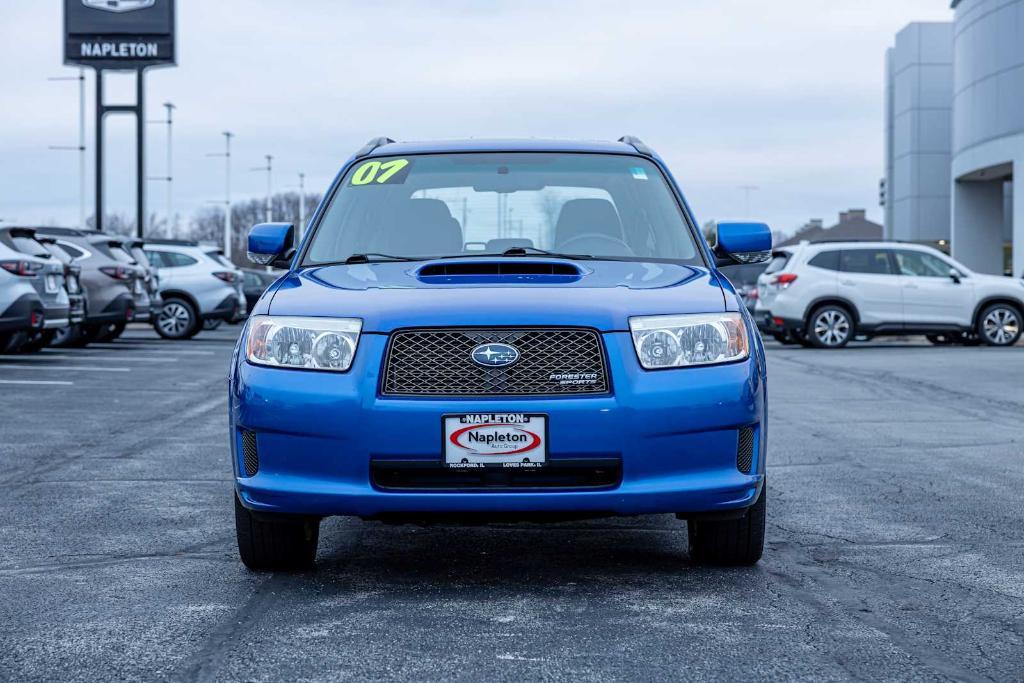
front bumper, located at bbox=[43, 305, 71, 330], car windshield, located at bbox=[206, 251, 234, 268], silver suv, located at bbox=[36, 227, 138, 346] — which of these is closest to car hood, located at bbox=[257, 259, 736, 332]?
front bumper, located at bbox=[43, 305, 71, 330]

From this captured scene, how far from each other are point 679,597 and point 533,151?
93.0 inches

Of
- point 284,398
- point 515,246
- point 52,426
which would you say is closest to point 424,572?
point 284,398

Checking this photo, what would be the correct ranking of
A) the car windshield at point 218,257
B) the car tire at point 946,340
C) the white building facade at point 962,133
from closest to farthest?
the car tire at point 946,340
the car windshield at point 218,257
the white building facade at point 962,133

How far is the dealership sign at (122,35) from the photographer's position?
122 feet

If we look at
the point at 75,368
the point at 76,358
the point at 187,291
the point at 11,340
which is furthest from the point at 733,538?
the point at 187,291

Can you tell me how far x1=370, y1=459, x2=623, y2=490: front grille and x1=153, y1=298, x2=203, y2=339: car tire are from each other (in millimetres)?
20418

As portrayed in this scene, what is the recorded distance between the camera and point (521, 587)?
4.86 m

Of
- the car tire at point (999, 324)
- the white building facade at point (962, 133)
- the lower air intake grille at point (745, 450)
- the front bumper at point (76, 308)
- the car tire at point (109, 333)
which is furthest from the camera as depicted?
the white building facade at point (962, 133)

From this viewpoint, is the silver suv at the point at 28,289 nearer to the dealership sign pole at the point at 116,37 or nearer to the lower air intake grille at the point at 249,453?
the lower air intake grille at the point at 249,453

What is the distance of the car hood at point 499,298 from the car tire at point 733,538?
0.80m

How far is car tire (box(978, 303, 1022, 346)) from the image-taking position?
22141 millimetres

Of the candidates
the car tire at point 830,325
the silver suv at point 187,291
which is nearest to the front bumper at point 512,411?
the car tire at point 830,325

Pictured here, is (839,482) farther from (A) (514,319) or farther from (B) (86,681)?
(B) (86,681)

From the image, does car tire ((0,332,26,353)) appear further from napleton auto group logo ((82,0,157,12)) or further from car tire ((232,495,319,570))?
napleton auto group logo ((82,0,157,12))
